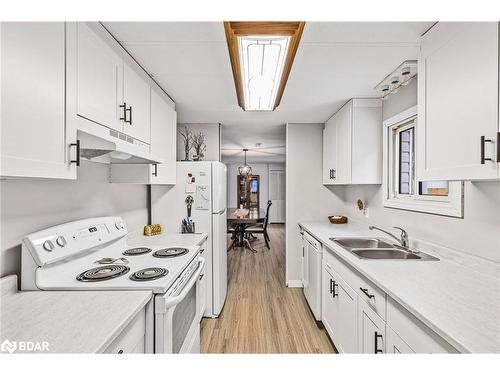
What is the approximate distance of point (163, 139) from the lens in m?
2.37

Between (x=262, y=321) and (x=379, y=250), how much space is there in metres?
1.37

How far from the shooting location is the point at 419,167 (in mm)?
1482

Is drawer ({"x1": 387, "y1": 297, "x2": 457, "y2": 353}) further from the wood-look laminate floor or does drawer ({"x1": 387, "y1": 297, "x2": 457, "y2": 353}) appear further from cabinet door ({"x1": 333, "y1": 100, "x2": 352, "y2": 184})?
cabinet door ({"x1": 333, "y1": 100, "x2": 352, "y2": 184})

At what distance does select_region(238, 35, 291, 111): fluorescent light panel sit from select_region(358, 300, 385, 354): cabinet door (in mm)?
1540

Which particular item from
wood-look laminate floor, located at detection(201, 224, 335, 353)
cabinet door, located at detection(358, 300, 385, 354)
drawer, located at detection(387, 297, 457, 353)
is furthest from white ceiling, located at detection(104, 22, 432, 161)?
wood-look laminate floor, located at detection(201, 224, 335, 353)

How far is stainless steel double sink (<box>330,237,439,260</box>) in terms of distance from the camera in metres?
1.84

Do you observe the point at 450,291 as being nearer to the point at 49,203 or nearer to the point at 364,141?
the point at 364,141

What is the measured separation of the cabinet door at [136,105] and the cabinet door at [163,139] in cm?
12

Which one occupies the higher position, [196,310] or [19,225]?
[19,225]

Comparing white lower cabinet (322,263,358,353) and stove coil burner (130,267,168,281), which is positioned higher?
stove coil burner (130,267,168,281)

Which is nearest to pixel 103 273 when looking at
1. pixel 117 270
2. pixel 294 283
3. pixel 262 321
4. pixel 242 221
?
pixel 117 270
